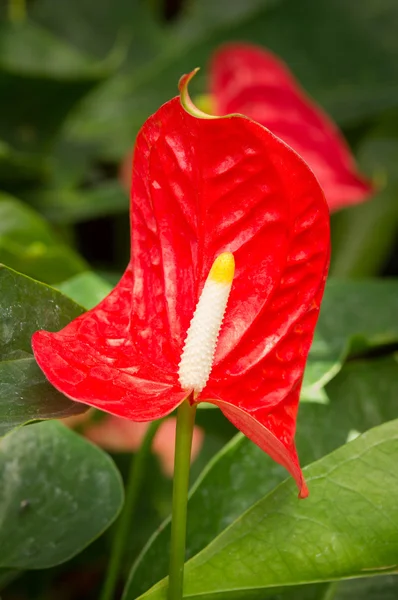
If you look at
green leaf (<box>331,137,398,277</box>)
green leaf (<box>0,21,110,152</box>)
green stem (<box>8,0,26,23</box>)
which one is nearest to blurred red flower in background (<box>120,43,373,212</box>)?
green leaf (<box>0,21,110,152</box>)

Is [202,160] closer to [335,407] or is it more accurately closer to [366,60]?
[335,407]

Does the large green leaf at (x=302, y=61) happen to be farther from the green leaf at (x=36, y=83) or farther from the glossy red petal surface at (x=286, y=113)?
the glossy red petal surface at (x=286, y=113)

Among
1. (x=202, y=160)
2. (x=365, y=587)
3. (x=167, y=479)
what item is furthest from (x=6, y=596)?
(x=202, y=160)

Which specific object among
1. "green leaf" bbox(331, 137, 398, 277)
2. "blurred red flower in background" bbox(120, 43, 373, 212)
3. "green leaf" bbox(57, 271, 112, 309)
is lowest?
"green leaf" bbox(331, 137, 398, 277)

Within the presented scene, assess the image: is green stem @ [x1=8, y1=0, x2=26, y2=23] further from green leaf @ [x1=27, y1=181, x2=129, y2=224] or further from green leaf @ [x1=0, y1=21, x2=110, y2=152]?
green leaf @ [x1=27, y1=181, x2=129, y2=224]

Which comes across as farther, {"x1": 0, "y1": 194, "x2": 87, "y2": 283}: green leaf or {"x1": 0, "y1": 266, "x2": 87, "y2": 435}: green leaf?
{"x1": 0, "y1": 194, "x2": 87, "y2": 283}: green leaf
